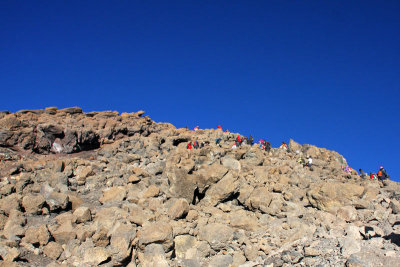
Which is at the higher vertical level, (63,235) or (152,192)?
(152,192)

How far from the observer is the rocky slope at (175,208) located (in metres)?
12.9

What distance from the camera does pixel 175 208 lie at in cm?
1552

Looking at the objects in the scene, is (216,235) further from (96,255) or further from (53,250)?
(53,250)

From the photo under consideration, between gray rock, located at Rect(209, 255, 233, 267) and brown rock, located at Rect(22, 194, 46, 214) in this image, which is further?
brown rock, located at Rect(22, 194, 46, 214)

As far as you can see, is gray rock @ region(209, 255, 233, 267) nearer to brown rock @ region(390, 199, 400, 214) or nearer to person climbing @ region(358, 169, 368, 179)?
brown rock @ region(390, 199, 400, 214)

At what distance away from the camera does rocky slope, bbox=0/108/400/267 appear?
42.4 ft

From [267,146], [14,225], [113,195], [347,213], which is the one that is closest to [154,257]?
[113,195]

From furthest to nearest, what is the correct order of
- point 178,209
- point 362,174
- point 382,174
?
point 362,174, point 382,174, point 178,209

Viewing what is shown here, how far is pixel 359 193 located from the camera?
17125mm

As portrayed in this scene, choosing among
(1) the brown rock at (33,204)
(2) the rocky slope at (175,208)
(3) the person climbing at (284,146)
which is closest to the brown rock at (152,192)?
(2) the rocky slope at (175,208)

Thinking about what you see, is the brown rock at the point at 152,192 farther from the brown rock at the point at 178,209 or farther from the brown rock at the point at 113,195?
the brown rock at the point at 178,209

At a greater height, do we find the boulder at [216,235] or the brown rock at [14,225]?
the boulder at [216,235]

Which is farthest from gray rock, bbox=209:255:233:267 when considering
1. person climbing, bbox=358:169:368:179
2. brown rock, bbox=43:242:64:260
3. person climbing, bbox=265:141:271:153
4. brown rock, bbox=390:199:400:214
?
person climbing, bbox=358:169:368:179

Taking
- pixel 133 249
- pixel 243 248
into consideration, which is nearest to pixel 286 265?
pixel 243 248
